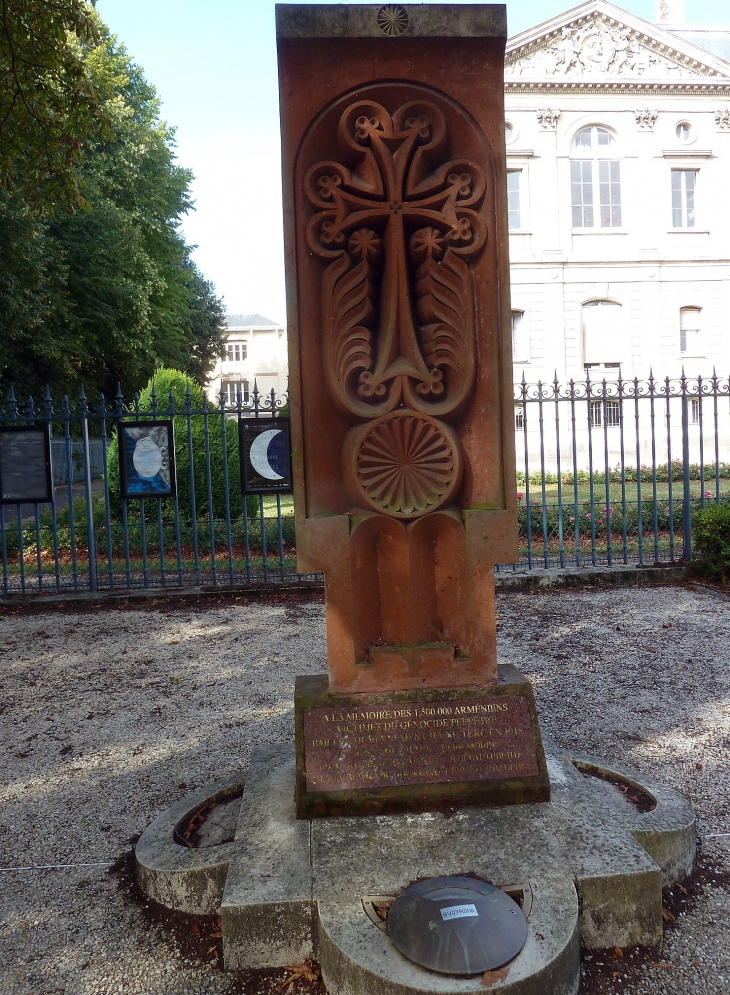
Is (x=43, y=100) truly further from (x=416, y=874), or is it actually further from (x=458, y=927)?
(x=458, y=927)

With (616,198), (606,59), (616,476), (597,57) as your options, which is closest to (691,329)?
(616,198)

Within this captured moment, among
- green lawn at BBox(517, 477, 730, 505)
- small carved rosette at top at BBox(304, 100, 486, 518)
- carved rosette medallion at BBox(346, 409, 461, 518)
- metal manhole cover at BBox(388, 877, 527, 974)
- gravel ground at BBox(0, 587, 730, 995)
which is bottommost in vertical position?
gravel ground at BBox(0, 587, 730, 995)

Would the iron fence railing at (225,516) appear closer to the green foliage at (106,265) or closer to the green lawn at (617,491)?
the green lawn at (617,491)

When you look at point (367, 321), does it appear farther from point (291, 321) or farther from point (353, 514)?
point (353, 514)

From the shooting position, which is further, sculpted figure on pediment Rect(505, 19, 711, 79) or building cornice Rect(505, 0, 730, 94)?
sculpted figure on pediment Rect(505, 19, 711, 79)

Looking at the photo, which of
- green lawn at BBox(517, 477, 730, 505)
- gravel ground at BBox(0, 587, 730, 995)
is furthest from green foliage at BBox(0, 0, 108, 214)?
green lawn at BBox(517, 477, 730, 505)

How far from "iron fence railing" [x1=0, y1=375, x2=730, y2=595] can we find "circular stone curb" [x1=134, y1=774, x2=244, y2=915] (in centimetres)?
477

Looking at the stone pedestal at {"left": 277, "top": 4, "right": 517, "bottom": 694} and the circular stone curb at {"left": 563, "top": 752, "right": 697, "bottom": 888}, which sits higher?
the stone pedestal at {"left": 277, "top": 4, "right": 517, "bottom": 694}

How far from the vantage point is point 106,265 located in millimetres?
20922

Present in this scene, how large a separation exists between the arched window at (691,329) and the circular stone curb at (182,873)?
2467cm

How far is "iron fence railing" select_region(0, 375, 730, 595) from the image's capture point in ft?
27.2

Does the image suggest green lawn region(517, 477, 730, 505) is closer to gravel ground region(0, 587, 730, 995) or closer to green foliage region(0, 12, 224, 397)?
gravel ground region(0, 587, 730, 995)

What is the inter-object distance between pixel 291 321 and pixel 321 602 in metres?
5.45

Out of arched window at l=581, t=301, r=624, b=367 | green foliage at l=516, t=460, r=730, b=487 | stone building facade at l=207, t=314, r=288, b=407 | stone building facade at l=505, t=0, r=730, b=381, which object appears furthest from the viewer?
stone building facade at l=207, t=314, r=288, b=407
